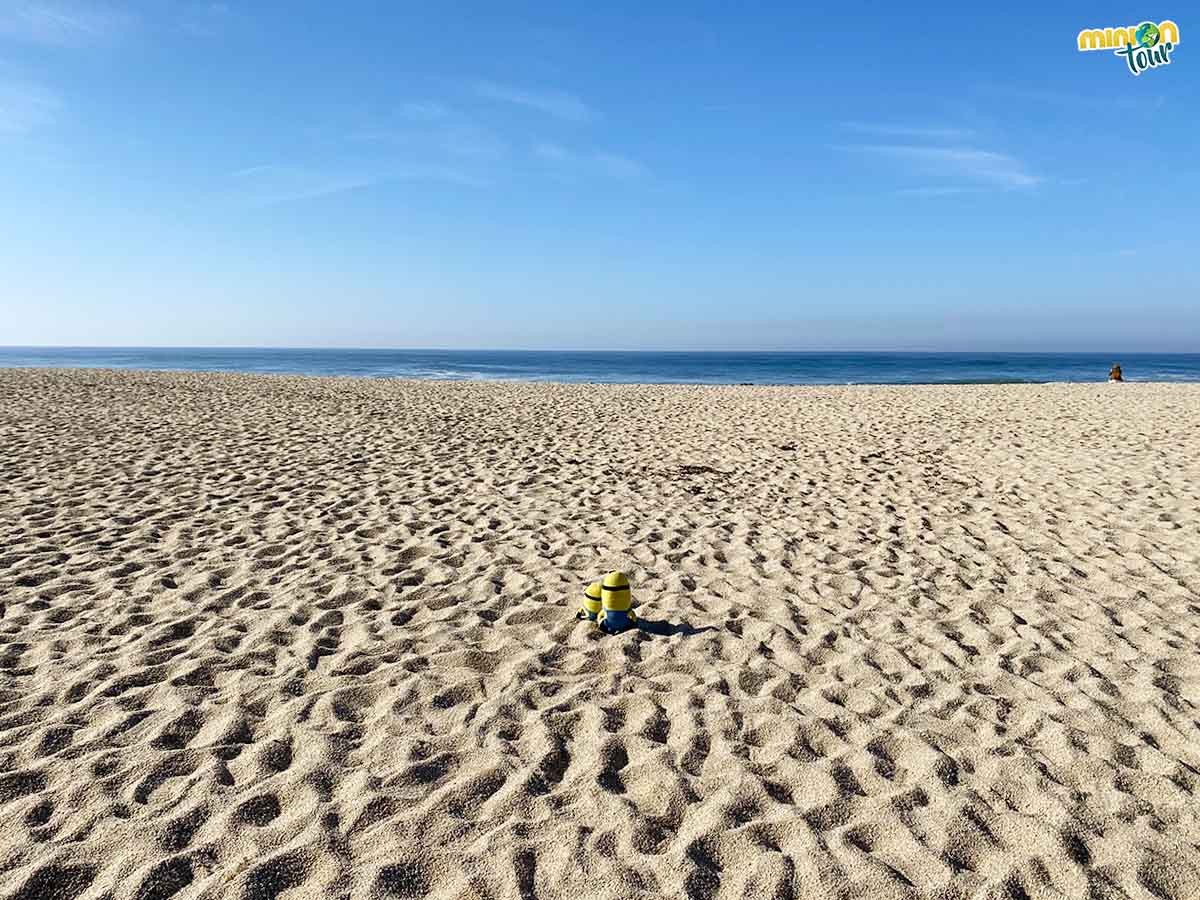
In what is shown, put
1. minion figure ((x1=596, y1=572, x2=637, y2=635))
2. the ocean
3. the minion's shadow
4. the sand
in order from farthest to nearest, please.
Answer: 1. the ocean
2. the minion's shadow
3. minion figure ((x1=596, y1=572, x2=637, y2=635))
4. the sand

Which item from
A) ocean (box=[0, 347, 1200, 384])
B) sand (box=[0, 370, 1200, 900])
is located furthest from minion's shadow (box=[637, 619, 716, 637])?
ocean (box=[0, 347, 1200, 384])

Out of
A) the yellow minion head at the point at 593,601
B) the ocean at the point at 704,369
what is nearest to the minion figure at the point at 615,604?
the yellow minion head at the point at 593,601

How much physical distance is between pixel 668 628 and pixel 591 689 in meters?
0.83

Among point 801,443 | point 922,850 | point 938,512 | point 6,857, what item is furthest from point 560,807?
point 801,443

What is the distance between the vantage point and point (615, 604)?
3.94 m

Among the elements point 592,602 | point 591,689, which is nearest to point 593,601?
point 592,602

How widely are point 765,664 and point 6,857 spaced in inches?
124

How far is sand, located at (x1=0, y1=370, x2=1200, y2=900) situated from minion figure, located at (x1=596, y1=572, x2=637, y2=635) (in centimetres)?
8

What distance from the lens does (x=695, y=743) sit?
2.98 m

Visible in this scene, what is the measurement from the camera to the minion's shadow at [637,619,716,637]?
4.03 m

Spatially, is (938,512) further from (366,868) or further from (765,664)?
(366,868)

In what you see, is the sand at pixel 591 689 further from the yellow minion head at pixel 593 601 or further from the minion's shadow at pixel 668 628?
the yellow minion head at pixel 593 601

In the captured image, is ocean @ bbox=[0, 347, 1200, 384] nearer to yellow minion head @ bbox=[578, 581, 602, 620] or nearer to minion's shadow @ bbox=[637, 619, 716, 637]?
minion's shadow @ bbox=[637, 619, 716, 637]

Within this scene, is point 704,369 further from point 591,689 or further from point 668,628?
point 591,689
